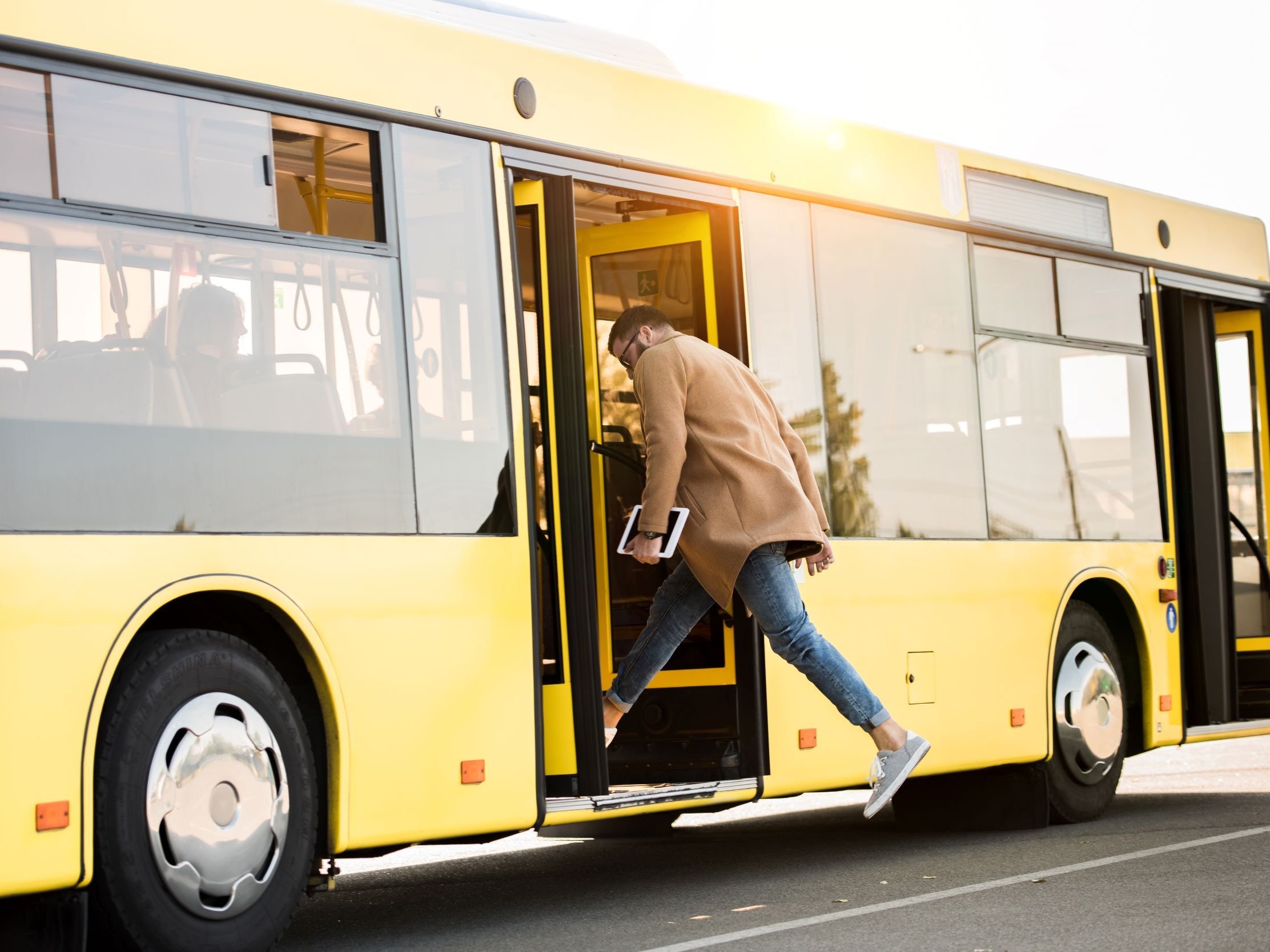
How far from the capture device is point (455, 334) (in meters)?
5.95

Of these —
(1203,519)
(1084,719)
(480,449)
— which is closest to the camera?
(480,449)

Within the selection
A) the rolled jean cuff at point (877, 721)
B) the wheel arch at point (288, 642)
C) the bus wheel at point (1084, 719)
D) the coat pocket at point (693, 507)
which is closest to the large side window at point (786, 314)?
→ the coat pocket at point (693, 507)

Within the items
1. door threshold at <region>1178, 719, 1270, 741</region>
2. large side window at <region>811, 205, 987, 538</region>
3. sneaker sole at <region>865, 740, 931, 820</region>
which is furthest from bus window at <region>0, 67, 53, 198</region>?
door threshold at <region>1178, 719, 1270, 741</region>

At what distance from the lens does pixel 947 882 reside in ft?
22.5

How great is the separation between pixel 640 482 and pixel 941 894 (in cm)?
215

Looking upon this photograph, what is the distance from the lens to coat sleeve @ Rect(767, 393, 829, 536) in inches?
281

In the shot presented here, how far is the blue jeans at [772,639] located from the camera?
6773mm

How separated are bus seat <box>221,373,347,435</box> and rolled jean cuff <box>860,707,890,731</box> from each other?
259 cm

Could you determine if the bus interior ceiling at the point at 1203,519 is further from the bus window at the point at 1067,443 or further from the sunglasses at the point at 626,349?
the sunglasses at the point at 626,349

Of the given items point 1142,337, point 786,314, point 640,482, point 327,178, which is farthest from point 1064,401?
point 327,178

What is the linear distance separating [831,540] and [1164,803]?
149 inches

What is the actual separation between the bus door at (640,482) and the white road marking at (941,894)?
Result: 1010 mm

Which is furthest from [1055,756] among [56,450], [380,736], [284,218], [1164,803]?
[56,450]

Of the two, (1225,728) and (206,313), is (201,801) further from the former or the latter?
(1225,728)
